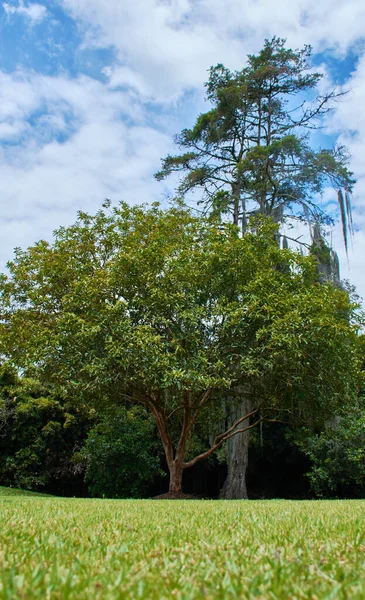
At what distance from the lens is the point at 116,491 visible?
16.2 metres

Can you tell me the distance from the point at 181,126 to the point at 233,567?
813 inches

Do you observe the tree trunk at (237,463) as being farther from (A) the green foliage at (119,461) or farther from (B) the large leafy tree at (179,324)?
(B) the large leafy tree at (179,324)

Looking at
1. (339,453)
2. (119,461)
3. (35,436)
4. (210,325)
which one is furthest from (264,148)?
(35,436)

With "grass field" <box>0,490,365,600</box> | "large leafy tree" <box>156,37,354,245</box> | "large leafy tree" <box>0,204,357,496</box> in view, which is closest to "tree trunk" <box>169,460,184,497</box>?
"large leafy tree" <box>0,204,357,496</box>

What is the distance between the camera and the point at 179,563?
1628 millimetres

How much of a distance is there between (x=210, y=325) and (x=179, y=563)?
1031 cm

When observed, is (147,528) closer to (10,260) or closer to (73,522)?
(73,522)

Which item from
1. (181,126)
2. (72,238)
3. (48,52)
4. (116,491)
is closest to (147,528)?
(72,238)

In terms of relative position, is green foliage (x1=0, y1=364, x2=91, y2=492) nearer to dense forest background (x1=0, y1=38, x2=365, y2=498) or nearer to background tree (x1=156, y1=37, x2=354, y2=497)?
dense forest background (x1=0, y1=38, x2=365, y2=498)

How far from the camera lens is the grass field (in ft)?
3.96

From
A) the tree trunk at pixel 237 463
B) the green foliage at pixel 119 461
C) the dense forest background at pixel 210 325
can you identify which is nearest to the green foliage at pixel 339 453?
the dense forest background at pixel 210 325

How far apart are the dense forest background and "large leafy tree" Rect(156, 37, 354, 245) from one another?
0.06 meters

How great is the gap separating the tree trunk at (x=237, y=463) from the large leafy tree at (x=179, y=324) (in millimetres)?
2886

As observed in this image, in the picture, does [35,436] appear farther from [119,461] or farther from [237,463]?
[237,463]
